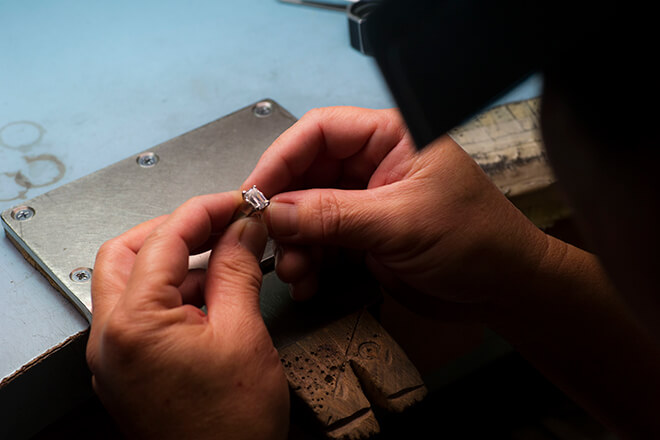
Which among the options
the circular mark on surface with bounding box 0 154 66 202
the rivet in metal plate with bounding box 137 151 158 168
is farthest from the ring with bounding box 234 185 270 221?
the circular mark on surface with bounding box 0 154 66 202

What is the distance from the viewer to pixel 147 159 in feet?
2.88

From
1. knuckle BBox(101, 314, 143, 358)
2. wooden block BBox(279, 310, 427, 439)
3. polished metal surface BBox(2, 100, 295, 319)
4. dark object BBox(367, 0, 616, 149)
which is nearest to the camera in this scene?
dark object BBox(367, 0, 616, 149)

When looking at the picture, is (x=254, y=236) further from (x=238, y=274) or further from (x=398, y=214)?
(x=398, y=214)

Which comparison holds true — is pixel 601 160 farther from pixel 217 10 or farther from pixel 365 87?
pixel 217 10

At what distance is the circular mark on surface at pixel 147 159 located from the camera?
0.87 metres

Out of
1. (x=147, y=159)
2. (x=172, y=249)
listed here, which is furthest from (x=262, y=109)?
(x=172, y=249)

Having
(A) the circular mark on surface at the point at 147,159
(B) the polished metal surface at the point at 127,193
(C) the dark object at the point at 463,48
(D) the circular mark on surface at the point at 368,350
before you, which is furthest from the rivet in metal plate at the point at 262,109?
(C) the dark object at the point at 463,48

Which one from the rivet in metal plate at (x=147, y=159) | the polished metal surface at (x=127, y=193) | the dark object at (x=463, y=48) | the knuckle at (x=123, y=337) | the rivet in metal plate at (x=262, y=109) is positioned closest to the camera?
the dark object at (x=463, y=48)

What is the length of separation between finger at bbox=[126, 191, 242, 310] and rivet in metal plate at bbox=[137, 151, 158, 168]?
251mm

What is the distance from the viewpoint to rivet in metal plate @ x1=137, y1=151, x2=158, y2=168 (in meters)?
0.87

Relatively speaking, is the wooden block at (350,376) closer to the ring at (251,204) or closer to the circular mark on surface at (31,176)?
the ring at (251,204)

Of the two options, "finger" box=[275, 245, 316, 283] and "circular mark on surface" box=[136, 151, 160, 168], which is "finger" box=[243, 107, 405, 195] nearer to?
"finger" box=[275, 245, 316, 283]

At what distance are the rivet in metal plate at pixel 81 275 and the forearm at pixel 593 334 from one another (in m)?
0.50

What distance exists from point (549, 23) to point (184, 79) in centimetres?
91
